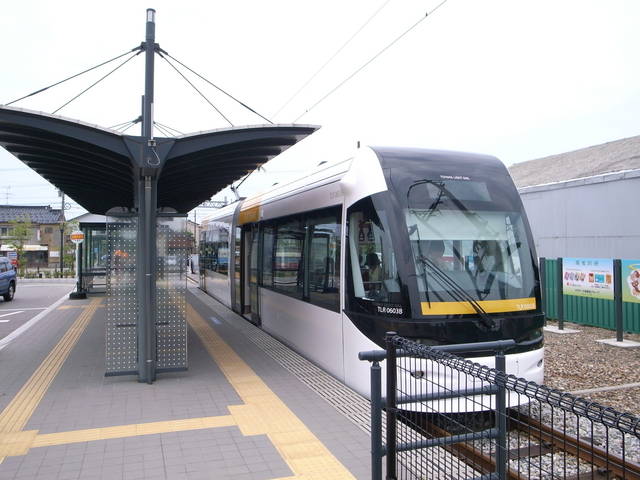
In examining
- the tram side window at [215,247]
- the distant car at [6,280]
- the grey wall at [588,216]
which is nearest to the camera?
the grey wall at [588,216]

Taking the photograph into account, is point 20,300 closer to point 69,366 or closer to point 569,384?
point 69,366

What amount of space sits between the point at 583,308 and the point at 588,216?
254cm

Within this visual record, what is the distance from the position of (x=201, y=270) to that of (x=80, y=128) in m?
15.3

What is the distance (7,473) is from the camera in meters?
4.06

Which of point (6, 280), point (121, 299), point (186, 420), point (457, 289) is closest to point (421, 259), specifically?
point (457, 289)

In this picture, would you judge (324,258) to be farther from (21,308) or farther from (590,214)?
(21,308)

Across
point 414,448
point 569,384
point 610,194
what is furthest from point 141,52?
point 610,194

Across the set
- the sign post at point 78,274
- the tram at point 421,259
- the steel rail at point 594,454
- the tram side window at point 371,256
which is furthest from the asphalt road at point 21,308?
the steel rail at point 594,454

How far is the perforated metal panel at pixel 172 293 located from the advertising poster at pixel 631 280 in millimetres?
8455

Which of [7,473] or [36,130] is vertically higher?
[36,130]

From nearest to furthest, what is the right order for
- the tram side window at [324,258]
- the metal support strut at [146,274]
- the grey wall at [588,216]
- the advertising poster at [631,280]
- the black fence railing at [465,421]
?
the black fence railing at [465,421] < the tram side window at [324,258] < the metal support strut at [146,274] < the advertising poster at [631,280] < the grey wall at [588,216]

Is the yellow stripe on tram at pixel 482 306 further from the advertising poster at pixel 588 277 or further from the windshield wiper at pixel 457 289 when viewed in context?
the advertising poster at pixel 588 277

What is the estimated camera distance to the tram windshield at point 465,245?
550 cm

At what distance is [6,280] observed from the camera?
1906 cm
